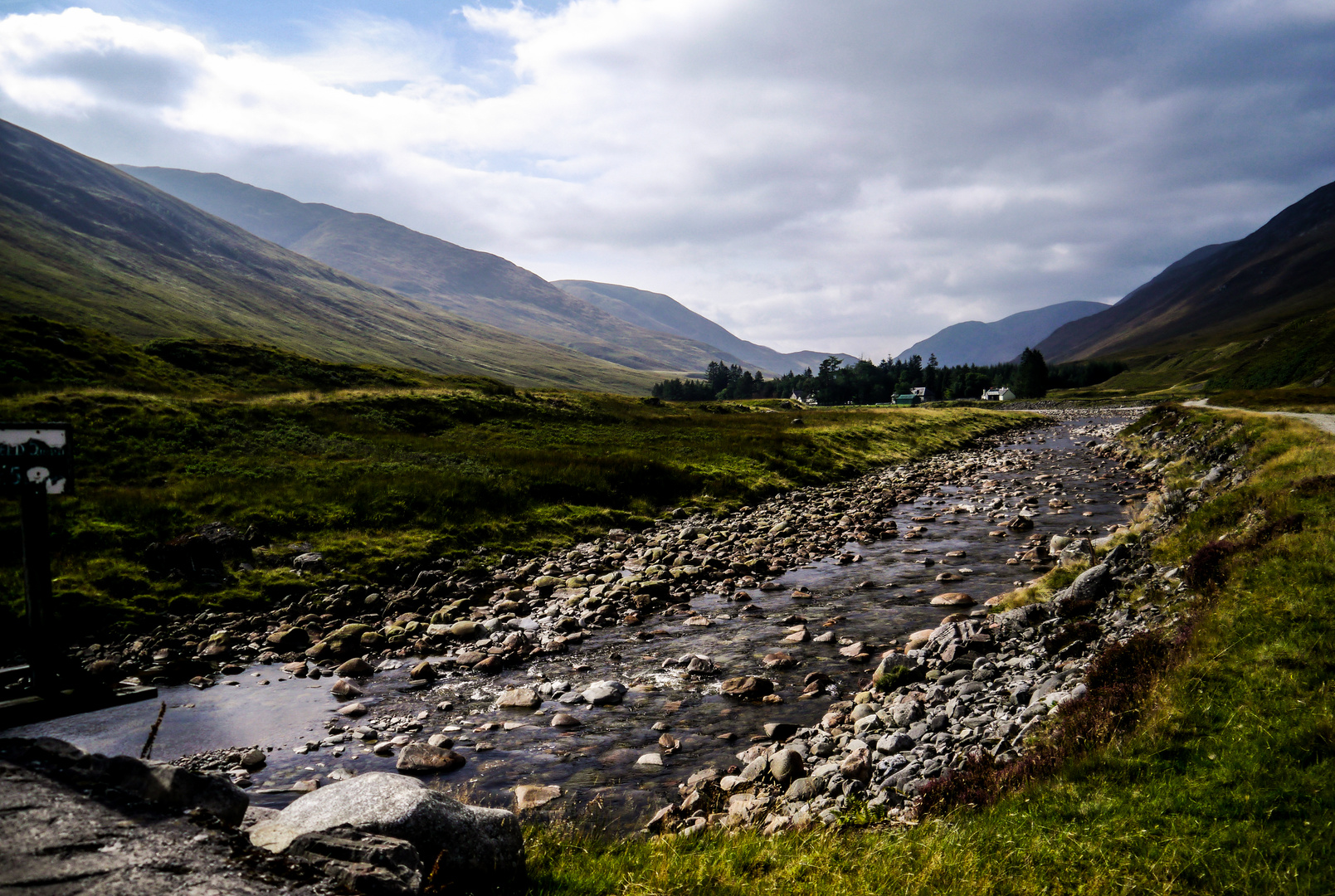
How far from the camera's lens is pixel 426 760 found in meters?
9.71

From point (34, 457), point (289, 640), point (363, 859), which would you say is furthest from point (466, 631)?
point (363, 859)

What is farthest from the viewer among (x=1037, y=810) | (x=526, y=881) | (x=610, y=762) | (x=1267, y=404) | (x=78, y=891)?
(x=1267, y=404)

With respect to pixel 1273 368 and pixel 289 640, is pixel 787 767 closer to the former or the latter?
pixel 289 640

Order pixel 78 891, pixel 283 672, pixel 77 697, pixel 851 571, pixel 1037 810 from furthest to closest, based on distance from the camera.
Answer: pixel 851 571, pixel 283 672, pixel 77 697, pixel 1037 810, pixel 78 891

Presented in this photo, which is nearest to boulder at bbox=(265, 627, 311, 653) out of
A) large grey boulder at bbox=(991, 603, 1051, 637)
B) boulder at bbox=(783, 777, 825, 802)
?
boulder at bbox=(783, 777, 825, 802)

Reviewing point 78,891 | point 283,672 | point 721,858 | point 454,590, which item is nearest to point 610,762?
point 721,858

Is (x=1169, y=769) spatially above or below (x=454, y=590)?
above

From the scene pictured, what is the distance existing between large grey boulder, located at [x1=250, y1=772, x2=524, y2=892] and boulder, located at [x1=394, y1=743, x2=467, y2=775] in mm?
4163

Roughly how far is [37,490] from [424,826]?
20.6 feet

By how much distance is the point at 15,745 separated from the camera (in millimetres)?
5828

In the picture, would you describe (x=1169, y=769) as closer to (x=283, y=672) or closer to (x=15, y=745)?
(x=15, y=745)

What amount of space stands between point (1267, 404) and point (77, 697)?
257ft

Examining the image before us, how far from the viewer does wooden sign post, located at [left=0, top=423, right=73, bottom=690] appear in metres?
7.12

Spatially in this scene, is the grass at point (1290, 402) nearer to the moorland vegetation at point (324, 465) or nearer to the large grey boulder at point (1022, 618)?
the moorland vegetation at point (324, 465)
